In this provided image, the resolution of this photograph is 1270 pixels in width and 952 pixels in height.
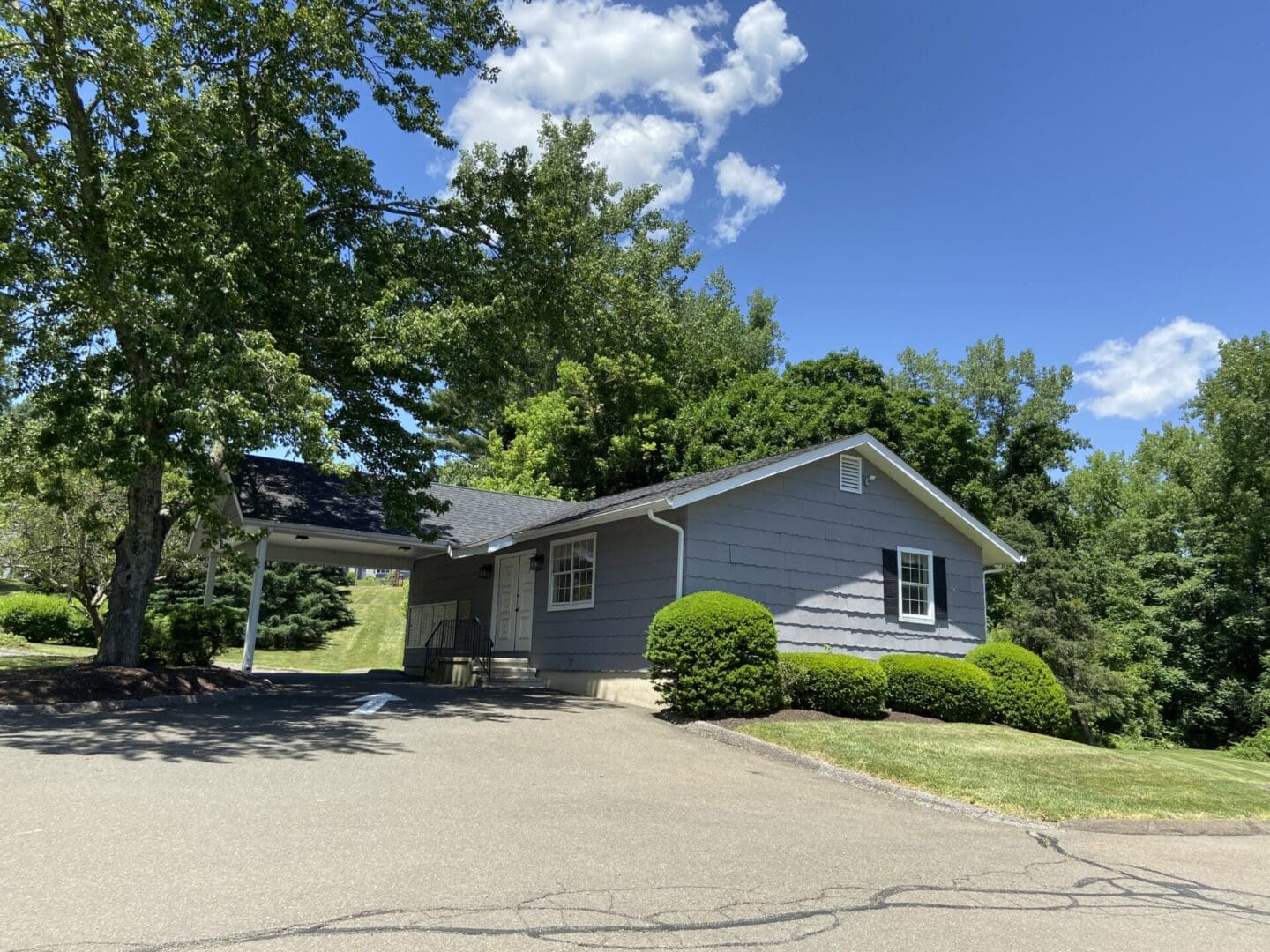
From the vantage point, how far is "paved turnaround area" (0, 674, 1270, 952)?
4.11 metres

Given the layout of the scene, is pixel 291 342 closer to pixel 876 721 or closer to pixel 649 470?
pixel 876 721

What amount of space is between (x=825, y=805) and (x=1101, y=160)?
16055 millimetres

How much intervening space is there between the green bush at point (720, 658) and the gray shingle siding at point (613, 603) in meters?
1.91

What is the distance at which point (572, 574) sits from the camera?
17000 millimetres

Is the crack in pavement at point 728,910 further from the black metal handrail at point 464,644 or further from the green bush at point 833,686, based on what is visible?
the black metal handrail at point 464,644

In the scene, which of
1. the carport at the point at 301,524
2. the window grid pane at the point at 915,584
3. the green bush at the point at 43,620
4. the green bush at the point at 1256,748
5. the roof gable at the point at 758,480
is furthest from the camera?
the green bush at the point at 43,620

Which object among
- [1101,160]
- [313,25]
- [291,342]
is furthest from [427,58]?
[1101,160]

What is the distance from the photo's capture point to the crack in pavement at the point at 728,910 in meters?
3.98

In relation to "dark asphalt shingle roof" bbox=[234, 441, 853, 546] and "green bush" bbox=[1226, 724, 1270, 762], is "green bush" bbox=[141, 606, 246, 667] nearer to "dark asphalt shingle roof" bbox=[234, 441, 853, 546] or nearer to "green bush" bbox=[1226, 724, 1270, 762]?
"dark asphalt shingle roof" bbox=[234, 441, 853, 546]

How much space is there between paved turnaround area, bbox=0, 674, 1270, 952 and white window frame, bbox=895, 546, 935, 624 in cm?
784

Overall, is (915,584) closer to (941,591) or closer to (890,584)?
(941,591)

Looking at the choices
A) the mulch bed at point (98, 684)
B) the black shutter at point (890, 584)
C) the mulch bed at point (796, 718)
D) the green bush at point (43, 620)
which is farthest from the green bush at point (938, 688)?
the green bush at point (43, 620)

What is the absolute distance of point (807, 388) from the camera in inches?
1204

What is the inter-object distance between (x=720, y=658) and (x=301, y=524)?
344 inches
